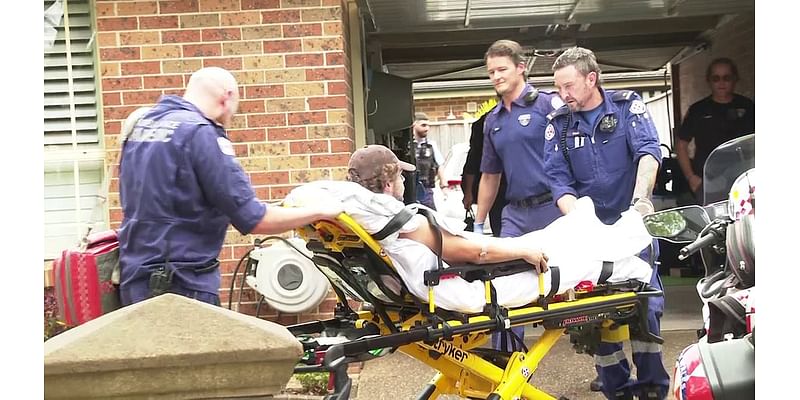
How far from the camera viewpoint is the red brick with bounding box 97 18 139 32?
539 cm

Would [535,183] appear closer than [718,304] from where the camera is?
No

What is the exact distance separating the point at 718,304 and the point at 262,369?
117 cm

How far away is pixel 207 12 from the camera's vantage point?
5.44 metres

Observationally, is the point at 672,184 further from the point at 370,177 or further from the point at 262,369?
the point at 262,369

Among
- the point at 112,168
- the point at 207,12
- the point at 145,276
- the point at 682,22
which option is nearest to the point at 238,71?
the point at 207,12

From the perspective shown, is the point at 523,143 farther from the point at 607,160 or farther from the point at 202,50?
the point at 202,50

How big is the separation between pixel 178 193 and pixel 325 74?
264cm

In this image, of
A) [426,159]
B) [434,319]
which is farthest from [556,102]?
[426,159]

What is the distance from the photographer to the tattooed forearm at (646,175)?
4.30m

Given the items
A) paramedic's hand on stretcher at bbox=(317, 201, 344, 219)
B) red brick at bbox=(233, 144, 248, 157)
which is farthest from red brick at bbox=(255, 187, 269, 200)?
paramedic's hand on stretcher at bbox=(317, 201, 344, 219)

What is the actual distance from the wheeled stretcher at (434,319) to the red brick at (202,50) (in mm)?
2235

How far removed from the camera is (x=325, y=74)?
5.49 meters
